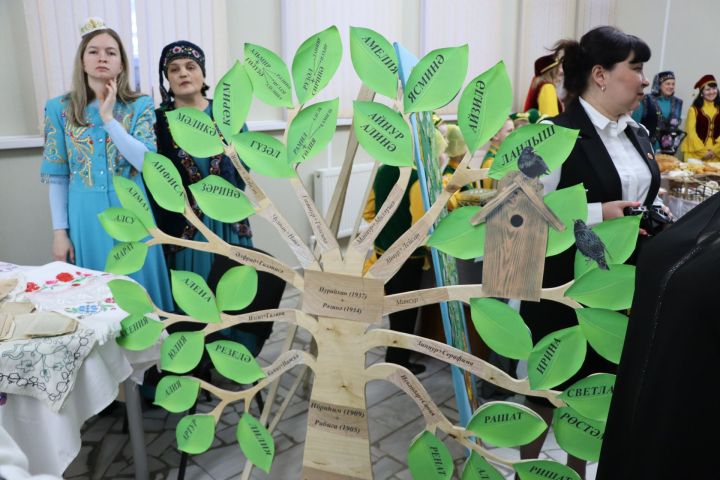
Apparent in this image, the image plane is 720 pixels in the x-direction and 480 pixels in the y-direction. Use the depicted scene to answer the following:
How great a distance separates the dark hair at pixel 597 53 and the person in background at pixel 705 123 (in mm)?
5463

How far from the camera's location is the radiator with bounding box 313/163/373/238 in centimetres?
430

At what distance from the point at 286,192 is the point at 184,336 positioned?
3.01m

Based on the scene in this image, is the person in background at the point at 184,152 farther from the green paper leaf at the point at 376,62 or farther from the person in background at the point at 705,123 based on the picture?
the person in background at the point at 705,123

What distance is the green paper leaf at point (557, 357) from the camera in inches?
38.9

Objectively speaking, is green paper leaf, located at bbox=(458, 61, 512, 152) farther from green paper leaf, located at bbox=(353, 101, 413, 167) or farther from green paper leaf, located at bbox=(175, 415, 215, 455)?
green paper leaf, located at bbox=(175, 415, 215, 455)

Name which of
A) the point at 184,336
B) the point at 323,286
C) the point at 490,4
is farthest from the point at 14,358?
the point at 490,4

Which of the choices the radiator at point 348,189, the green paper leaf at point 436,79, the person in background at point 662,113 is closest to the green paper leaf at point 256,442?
the green paper leaf at point 436,79

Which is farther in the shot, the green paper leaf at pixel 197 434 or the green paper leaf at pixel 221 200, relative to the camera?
the green paper leaf at pixel 197 434

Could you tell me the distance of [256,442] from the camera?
3.92 feet

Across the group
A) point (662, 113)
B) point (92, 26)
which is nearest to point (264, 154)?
point (92, 26)

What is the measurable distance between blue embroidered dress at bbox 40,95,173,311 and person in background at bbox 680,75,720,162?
610cm

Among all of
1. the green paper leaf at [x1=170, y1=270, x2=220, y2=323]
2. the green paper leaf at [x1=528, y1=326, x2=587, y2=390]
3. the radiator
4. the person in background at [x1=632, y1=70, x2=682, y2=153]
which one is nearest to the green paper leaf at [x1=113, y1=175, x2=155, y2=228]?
the green paper leaf at [x1=170, y1=270, x2=220, y2=323]

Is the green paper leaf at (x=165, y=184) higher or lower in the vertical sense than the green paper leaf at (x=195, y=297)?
higher

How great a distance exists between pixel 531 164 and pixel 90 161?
186cm
